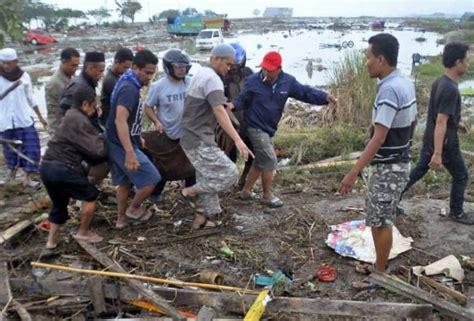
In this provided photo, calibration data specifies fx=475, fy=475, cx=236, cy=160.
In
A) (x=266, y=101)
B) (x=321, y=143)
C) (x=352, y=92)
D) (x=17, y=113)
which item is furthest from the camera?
(x=352, y=92)

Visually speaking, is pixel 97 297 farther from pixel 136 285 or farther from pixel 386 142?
pixel 386 142

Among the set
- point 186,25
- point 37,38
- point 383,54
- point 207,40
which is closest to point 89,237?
point 383,54

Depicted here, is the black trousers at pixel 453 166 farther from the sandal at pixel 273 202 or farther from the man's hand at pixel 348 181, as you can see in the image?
the man's hand at pixel 348 181

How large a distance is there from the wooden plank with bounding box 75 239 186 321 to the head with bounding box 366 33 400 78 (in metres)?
2.17

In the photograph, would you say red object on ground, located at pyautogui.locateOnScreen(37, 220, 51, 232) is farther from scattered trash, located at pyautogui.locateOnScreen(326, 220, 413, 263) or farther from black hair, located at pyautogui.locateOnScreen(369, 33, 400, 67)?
black hair, located at pyautogui.locateOnScreen(369, 33, 400, 67)

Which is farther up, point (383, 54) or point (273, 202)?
point (383, 54)

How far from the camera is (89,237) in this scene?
4438 mm

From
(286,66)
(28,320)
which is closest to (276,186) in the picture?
(28,320)

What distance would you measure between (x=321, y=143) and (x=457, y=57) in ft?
13.7

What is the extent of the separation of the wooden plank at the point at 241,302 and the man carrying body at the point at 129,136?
115 cm

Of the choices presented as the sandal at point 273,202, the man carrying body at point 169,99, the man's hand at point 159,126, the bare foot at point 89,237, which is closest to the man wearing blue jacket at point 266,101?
the sandal at point 273,202

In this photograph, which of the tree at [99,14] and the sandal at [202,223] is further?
the tree at [99,14]

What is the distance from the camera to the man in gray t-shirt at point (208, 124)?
427cm

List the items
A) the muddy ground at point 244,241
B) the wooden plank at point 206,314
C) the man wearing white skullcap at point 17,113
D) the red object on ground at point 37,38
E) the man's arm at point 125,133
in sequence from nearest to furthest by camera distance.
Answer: the wooden plank at point 206,314
the muddy ground at point 244,241
the man's arm at point 125,133
the man wearing white skullcap at point 17,113
the red object on ground at point 37,38
